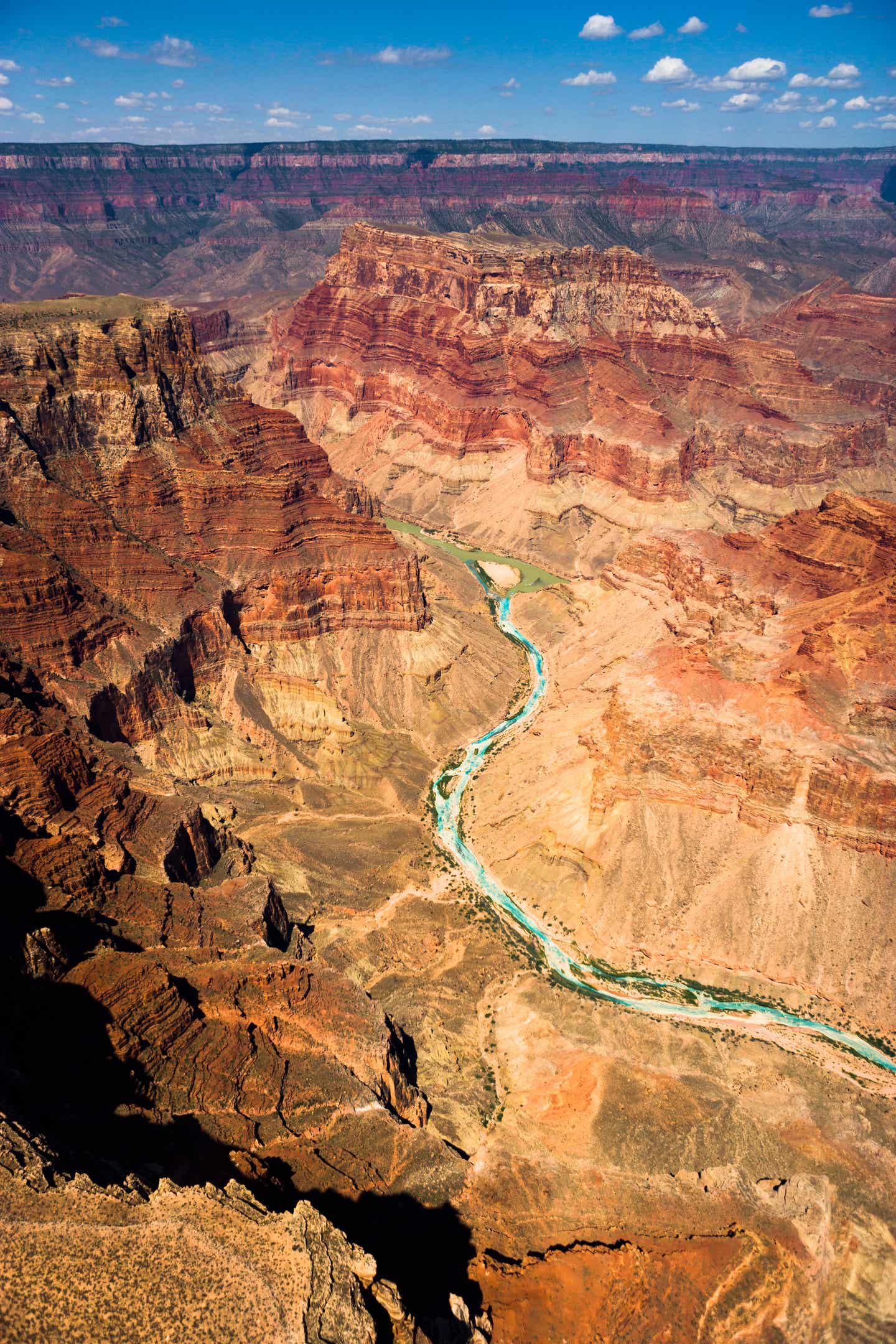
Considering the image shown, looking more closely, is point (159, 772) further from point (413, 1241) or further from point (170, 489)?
point (413, 1241)

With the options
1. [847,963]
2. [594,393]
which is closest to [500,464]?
[594,393]

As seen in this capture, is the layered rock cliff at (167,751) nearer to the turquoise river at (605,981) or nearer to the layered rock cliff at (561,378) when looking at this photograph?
the turquoise river at (605,981)

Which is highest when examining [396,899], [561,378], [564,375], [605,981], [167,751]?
[564,375]

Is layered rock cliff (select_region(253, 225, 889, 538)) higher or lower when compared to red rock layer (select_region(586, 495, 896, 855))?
higher

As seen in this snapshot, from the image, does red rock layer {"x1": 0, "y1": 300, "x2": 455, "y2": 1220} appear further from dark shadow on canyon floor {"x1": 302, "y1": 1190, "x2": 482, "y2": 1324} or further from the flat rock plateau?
dark shadow on canyon floor {"x1": 302, "y1": 1190, "x2": 482, "y2": 1324}

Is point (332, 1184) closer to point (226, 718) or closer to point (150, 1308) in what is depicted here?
point (150, 1308)

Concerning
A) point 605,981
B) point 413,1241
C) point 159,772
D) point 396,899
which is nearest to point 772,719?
point 605,981

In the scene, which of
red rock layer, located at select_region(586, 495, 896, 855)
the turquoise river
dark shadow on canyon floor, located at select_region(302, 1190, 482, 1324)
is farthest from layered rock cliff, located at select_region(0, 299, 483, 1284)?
red rock layer, located at select_region(586, 495, 896, 855)
